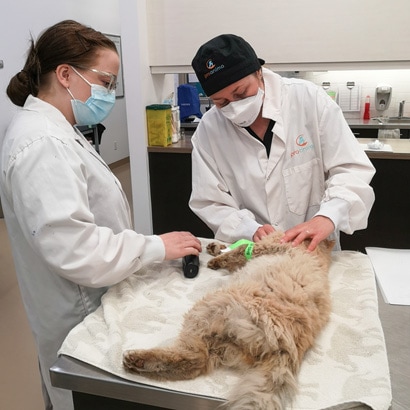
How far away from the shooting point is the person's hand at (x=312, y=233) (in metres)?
1.47

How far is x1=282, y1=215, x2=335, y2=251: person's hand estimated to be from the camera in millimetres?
1472

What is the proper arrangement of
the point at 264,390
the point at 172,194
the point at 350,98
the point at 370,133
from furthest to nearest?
the point at 350,98 < the point at 370,133 < the point at 172,194 < the point at 264,390

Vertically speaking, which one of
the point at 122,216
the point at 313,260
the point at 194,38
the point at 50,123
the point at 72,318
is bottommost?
the point at 72,318

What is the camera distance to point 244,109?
1655 millimetres

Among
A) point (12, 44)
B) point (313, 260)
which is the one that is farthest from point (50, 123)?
point (12, 44)

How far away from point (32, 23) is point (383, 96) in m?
4.07

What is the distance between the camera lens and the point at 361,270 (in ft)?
4.78

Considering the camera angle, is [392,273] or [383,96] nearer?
[392,273]

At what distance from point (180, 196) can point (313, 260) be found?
Result: 217cm

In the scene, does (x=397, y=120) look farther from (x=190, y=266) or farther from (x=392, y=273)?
(x=190, y=266)

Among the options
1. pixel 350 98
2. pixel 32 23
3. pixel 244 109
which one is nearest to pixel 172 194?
pixel 244 109

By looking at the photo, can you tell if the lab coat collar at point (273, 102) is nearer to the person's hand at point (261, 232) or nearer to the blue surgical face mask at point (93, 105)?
the person's hand at point (261, 232)

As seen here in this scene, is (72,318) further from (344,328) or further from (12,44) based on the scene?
(12,44)

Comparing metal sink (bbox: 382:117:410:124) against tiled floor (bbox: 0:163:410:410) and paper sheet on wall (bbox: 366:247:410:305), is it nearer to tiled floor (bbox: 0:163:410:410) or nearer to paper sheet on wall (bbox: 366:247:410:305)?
paper sheet on wall (bbox: 366:247:410:305)
